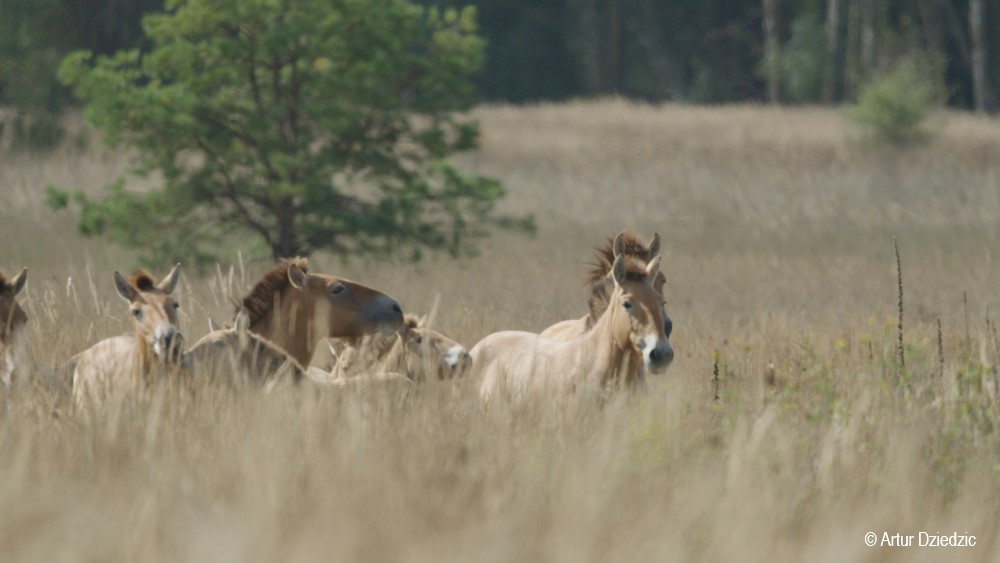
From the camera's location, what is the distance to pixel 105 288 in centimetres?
1875

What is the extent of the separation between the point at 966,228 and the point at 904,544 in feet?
72.6

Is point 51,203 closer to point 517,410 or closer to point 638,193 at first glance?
point 517,410

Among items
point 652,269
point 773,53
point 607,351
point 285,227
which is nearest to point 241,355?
point 607,351

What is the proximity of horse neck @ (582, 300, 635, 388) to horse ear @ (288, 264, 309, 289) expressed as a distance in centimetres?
176

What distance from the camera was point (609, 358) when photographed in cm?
973

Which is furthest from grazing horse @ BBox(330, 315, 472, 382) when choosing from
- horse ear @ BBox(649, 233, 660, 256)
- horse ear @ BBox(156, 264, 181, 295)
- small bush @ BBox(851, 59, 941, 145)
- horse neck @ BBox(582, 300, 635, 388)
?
small bush @ BBox(851, 59, 941, 145)

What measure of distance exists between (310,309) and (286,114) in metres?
9.11

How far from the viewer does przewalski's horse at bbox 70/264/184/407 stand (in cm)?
906

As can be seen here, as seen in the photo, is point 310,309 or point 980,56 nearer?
point 310,309

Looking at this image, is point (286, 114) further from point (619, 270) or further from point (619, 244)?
point (619, 270)

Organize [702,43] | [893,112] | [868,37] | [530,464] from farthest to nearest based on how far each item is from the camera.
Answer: [702,43], [868,37], [893,112], [530,464]

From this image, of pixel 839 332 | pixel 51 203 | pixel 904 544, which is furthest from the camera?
pixel 51 203

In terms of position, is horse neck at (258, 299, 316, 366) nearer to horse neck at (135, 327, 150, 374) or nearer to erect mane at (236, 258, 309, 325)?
erect mane at (236, 258, 309, 325)

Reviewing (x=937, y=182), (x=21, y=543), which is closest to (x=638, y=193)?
(x=937, y=182)
